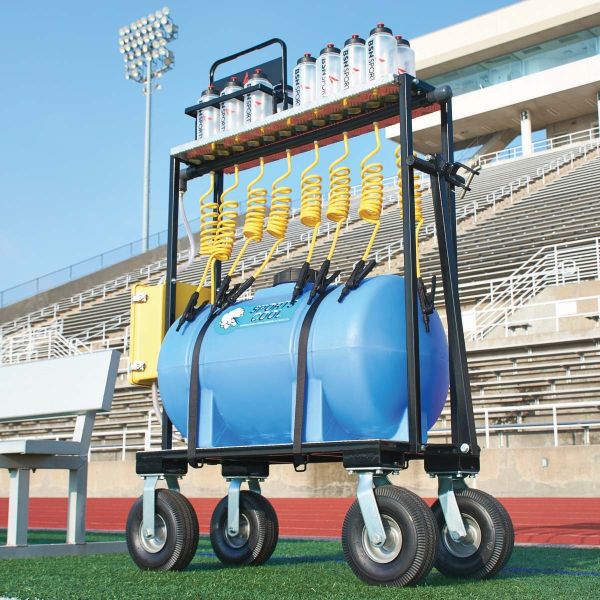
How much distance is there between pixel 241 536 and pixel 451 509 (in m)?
1.24

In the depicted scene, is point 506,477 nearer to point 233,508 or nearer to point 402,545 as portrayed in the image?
point 233,508

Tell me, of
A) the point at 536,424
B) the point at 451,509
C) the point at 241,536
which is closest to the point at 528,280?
the point at 536,424

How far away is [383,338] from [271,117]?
5.30 feet

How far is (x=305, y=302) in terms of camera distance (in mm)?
4418

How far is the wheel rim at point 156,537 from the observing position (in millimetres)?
4504

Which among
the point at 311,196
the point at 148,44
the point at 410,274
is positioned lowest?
the point at 410,274

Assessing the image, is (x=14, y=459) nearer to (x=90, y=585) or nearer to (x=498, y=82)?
(x=90, y=585)

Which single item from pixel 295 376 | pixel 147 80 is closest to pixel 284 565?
pixel 295 376

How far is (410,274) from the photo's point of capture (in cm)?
412

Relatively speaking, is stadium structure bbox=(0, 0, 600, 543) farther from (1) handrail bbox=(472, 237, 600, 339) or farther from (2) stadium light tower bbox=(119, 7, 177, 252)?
(2) stadium light tower bbox=(119, 7, 177, 252)

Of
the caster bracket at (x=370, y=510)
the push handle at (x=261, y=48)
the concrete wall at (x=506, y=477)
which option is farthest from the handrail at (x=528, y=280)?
the caster bracket at (x=370, y=510)

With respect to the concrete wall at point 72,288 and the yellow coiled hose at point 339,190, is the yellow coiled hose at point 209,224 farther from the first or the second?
the concrete wall at point 72,288

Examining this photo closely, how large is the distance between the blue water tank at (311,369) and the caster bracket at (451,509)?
0.89 feet

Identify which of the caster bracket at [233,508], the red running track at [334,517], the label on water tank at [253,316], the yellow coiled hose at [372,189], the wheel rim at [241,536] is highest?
the yellow coiled hose at [372,189]
